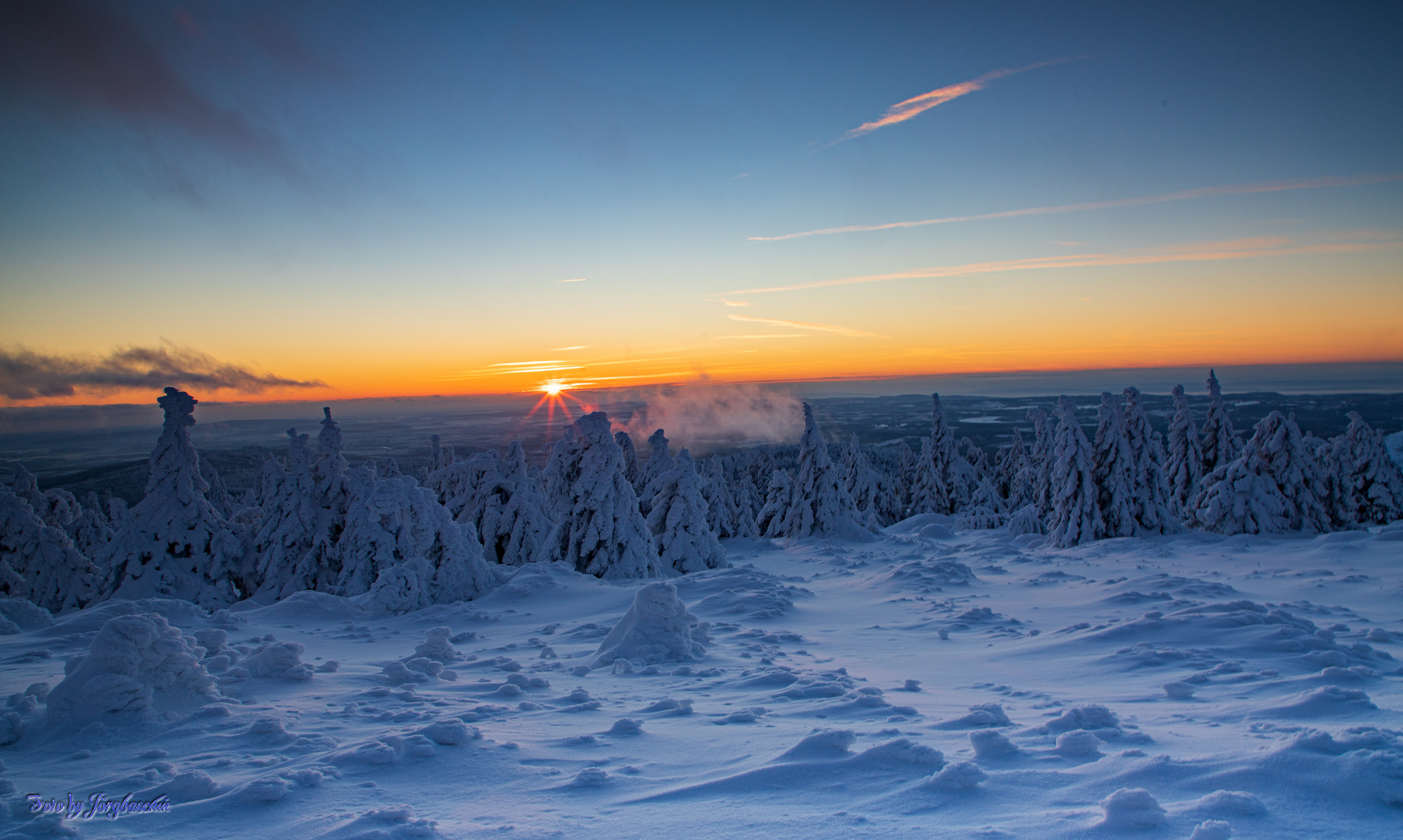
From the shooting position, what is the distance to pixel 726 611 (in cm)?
1401

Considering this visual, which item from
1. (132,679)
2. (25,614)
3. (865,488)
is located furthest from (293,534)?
(865,488)

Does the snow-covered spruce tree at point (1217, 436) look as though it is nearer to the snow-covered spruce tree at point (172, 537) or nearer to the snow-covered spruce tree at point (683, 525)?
the snow-covered spruce tree at point (683, 525)

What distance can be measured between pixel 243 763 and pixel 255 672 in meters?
3.48

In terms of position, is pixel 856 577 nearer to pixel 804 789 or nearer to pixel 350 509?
pixel 804 789

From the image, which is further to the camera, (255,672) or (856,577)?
(856,577)

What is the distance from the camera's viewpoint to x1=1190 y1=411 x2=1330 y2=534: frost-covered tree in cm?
2481

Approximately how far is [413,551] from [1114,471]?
94.4 ft

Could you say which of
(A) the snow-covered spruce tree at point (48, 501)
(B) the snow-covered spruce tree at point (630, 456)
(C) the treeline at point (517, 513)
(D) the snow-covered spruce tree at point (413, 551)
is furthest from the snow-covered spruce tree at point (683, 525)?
(A) the snow-covered spruce tree at point (48, 501)

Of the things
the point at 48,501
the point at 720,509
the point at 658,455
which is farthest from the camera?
the point at 48,501

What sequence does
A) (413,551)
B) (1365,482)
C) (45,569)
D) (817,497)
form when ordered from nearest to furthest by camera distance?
(413,551)
(45,569)
(1365,482)
(817,497)

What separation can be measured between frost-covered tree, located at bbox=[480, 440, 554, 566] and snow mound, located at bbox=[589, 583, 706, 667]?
61.3 ft

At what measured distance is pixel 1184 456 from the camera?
1468 inches

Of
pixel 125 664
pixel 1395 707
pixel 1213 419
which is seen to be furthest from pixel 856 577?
pixel 1213 419

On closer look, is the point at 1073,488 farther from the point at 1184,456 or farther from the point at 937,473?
the point at 937,473
